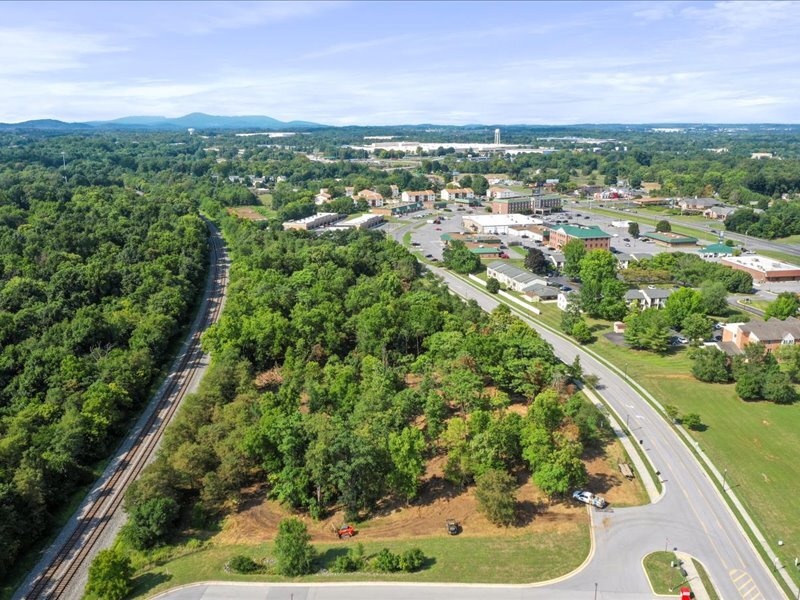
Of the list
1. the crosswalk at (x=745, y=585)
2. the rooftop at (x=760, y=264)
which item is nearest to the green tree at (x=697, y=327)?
the rooftop at (x=760, y=264)

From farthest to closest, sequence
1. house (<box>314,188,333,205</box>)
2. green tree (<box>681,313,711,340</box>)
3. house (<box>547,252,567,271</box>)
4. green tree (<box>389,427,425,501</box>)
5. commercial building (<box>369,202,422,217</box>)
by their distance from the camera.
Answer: house (<box>314,188,333,205</box>) < commercial building (<box>369,202,422,217</box>) < house (<box>547,252,567,271</box>) < green tree (<box>681,313,711,340</box>) < green tree (<box>389,427,425,501</box>)

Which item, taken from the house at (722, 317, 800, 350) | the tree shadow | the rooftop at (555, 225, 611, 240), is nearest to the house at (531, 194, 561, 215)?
the rooftop at (555, 225, 611, 240)

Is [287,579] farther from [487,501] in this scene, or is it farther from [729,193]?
[729,193]

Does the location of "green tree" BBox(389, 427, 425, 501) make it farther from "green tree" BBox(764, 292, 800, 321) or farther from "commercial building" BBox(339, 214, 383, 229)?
"commercial building" BBox(339, 214, 383, 229)

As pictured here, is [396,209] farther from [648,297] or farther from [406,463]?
[406,463]

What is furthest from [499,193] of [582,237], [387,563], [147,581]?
[147,581]

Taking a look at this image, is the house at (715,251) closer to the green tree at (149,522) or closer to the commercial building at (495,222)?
the commercial building at (495,222)

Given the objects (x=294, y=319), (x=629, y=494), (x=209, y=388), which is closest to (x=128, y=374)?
(x=209, y=388)
